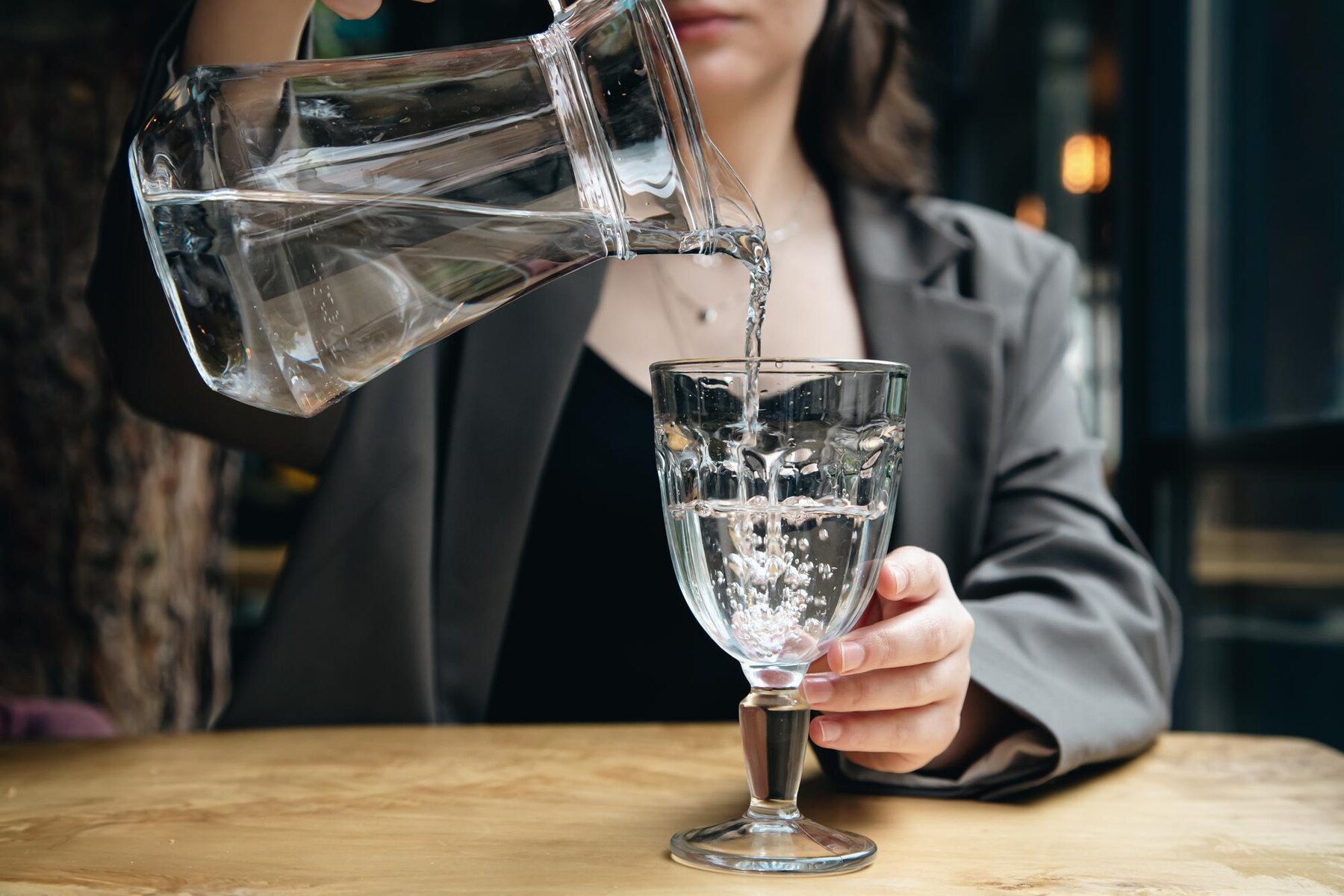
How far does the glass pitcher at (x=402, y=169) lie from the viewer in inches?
21.7

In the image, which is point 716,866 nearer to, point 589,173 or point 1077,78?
point 589,173

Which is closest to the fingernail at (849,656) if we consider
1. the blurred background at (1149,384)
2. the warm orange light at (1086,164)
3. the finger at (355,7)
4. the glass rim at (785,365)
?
the glass rim at (785,365)

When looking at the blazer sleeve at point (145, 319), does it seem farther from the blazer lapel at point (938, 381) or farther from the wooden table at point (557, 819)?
the blazer lapel at point (938, 381)

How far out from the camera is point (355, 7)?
64cm

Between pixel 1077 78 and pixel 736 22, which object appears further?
pixel 1077 78

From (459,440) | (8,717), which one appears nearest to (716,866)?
(459,440)

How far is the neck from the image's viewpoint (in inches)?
48.5

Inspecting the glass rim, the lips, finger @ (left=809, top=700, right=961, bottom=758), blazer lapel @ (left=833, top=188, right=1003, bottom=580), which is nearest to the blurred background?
blazer lapel @ (left=833, top=188, right=1003, bottom=580)

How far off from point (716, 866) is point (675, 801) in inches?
6.1

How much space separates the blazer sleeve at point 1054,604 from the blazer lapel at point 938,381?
4 centimetres

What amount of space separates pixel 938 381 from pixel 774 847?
2.22 feet

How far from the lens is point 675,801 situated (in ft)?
2.35

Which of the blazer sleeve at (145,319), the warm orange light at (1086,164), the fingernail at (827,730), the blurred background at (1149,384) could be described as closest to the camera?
the fingernail at (827,730)

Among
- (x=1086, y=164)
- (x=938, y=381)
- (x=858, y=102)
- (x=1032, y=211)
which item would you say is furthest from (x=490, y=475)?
(x=1032, y=211)
